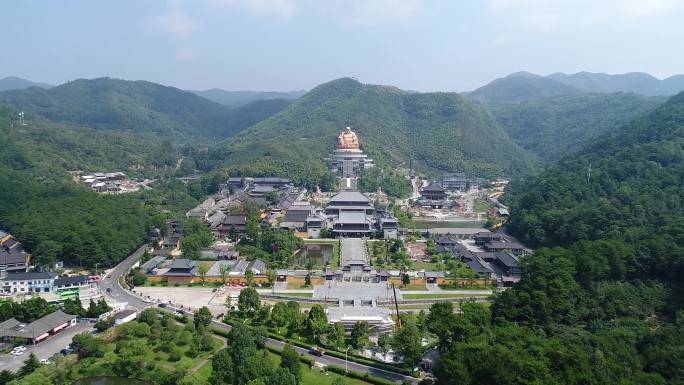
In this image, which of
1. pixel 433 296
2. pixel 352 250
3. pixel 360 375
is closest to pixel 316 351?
pixel 360 375

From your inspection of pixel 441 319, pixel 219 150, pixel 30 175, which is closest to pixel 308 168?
pixel 219 150

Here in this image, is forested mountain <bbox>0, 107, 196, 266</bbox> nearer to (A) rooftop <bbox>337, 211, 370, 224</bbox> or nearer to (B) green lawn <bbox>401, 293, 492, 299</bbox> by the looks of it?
(A) rooftop <bbox>337, 211, 370, 224</bbox>

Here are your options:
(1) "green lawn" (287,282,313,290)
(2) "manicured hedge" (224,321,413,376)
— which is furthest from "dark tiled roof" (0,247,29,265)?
(2) "manicured hedge" (224,321,413,376)

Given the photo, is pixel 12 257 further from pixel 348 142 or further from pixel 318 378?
pixel 348 142

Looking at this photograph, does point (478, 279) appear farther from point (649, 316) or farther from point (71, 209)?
point (71, 209)

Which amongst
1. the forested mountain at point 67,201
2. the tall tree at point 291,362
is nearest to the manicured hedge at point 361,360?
the tall tree at point 291,362
